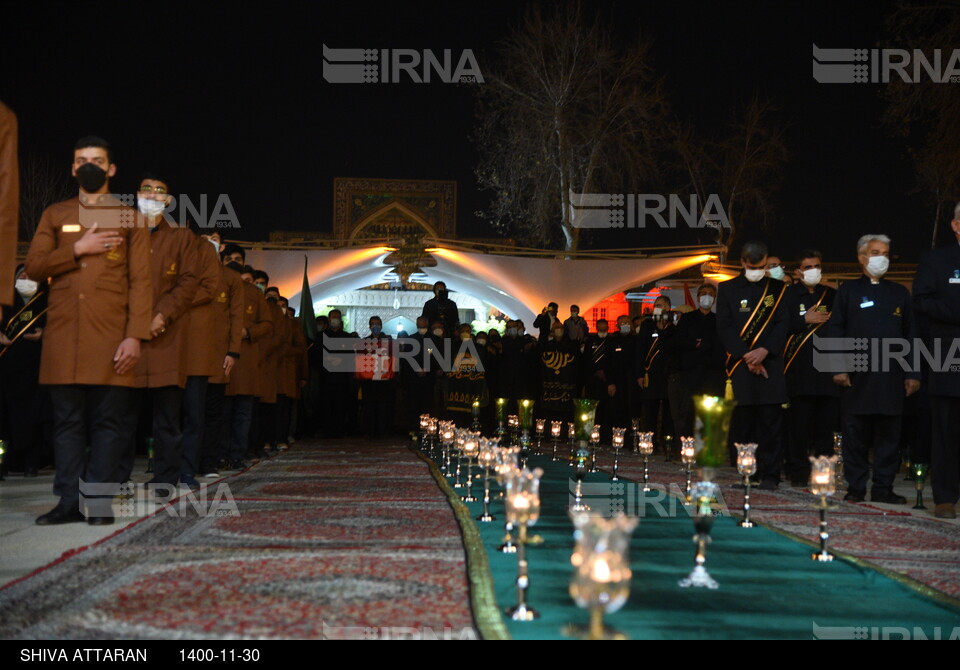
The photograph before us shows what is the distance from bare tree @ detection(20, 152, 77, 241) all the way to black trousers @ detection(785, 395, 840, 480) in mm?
24838

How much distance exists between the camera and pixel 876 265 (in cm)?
648

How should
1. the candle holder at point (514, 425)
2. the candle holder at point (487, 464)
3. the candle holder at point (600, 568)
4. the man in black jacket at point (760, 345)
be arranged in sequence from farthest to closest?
the candle holder at point (514, 425) → the man in black jacket at point (760, 345) → the candle holder at point (487, 464) → the candle holder at point (600, 568)

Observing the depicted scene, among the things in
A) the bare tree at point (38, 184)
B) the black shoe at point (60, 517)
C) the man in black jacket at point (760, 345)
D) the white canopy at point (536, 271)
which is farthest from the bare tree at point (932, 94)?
the bare tree at point (38, 184)

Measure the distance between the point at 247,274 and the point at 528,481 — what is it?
582 centimetres

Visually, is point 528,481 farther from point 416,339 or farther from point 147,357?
point 416,339

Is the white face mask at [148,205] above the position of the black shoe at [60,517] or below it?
above

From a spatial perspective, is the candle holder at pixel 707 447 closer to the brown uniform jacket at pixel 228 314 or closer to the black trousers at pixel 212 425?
the brown uniform jacket at pixel 228 314

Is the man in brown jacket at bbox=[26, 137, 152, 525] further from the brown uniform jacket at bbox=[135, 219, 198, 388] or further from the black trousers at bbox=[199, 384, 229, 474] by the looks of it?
the black trousers at bbox=[199, 384, 229, 474]

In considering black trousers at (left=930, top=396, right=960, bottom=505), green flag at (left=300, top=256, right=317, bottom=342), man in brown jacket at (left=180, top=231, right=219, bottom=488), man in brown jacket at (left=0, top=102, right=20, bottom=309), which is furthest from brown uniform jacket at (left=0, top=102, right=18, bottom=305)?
green flag at (left=300, top=256, right=317, bottom=342)

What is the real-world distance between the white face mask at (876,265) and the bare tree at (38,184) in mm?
25782

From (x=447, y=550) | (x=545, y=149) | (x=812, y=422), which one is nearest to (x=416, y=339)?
(x=812, y=422)

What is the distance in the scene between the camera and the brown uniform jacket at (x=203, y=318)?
6340 mm

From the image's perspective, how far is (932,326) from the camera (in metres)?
6.18
